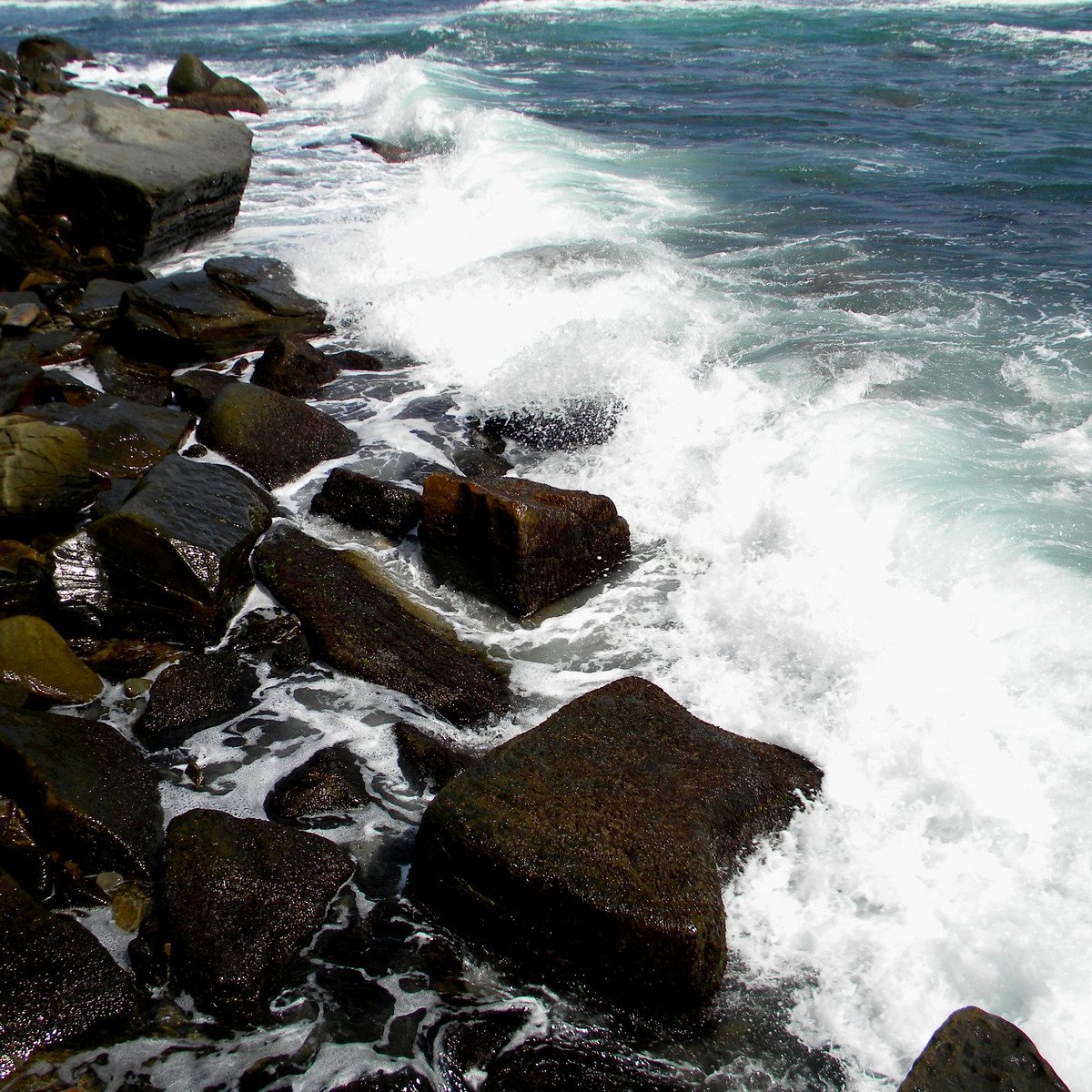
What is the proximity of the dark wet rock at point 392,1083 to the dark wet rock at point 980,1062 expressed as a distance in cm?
133

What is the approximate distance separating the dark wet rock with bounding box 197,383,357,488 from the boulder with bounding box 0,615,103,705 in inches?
74.5

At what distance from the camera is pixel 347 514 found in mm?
5281

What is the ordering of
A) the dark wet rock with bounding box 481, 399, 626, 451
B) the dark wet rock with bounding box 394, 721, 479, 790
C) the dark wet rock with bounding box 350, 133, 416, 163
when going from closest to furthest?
the dark wet rock with bounding box 394, 721, 479, 790
the dark wet rock with bounding box 481, 399, 626, 451
the dark wet rock with bounding box 350, 133, 416, 163

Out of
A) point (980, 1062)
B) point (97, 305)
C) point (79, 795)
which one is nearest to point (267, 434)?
point (97, 305)

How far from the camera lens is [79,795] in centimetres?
316

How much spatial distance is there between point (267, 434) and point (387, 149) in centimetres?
996

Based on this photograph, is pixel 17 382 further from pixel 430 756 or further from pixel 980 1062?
pixel 980 1062

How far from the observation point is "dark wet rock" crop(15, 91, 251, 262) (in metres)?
8.37

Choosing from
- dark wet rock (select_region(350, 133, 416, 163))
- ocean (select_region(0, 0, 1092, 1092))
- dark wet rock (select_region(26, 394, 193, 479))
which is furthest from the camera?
dark wet rock (select_region(350, 133, 416, 163))

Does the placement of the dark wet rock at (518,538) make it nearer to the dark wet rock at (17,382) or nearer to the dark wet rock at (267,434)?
the dark wet rock at (267,434)

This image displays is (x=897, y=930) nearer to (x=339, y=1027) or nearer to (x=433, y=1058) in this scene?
(x=433, y=1058)

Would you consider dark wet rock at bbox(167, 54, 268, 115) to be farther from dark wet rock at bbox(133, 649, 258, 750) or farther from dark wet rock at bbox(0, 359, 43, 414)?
dark wet rock at bbox(133, 649, 258, 750)

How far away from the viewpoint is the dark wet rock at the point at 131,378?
21.0 ft

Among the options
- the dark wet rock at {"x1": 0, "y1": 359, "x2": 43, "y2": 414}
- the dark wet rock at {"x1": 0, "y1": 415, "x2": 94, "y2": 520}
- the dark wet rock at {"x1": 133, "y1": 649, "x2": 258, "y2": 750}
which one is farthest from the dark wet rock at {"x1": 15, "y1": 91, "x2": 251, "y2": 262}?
the dark wet rock at {"x1": 133, "y1": 649, "x2": 258, "y2": 750}
